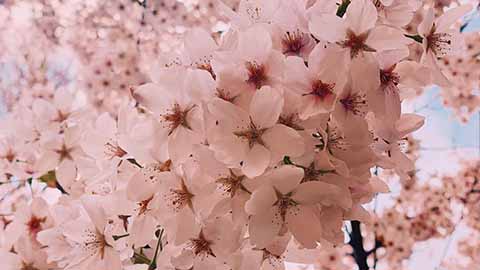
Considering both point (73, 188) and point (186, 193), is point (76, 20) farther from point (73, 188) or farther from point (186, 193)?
point (186, 193)

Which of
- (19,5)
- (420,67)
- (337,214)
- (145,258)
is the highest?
(420,67)

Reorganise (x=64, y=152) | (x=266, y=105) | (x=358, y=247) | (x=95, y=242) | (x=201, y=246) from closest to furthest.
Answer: (x=266, y=105) → (x=201, y=246) → (x=95, y=242) → (x=64, y=152) → (x=358, y=247)

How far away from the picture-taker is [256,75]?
2.35 ft

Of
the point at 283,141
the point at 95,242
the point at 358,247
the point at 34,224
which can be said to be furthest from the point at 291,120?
the point at 358,247

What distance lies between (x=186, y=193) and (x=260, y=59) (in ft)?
0.60

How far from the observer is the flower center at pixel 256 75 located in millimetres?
713

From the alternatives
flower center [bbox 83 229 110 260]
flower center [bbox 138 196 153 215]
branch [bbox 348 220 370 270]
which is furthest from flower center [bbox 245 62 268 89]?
branch [bbox 348 220 370 270]

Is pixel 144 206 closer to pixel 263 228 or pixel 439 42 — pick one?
pixel 263 228

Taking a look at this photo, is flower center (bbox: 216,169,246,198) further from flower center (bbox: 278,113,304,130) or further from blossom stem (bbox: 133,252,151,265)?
blossom stem (bbox: 133,252,151,265)

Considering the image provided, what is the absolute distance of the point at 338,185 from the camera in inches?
29.0

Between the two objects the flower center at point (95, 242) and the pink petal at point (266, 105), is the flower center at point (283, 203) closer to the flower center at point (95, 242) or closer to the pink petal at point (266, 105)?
the pink petal at point (266, 105)

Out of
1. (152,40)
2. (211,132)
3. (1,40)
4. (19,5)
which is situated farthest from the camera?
(1,40)

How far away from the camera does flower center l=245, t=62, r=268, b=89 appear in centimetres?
71

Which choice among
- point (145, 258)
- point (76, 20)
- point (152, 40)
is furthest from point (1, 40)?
point (145, 258)
